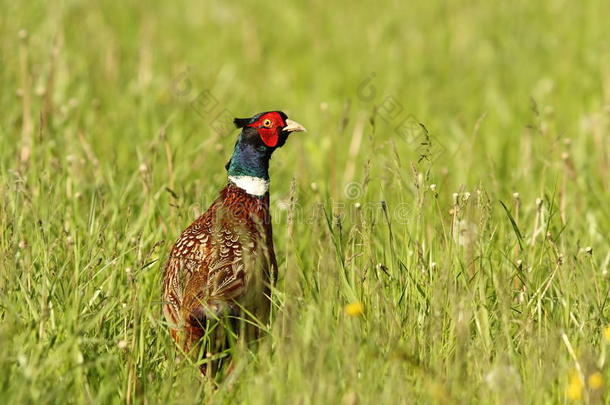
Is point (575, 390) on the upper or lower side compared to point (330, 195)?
lower

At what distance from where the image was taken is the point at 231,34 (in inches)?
397

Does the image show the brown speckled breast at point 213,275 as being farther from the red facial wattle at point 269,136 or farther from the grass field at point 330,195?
the red facial wattle at point 269,136

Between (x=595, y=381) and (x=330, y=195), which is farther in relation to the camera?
(x=330, y=195)

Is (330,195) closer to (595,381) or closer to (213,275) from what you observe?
(213,275)

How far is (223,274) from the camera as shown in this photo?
4.25 m

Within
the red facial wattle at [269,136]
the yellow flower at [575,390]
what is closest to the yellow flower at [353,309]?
the yellow flower at [575,390]

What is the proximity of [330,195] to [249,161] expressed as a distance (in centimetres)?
118

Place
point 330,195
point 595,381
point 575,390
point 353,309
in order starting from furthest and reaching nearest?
point 330,195
point 353,309
point 575,390
point 595,381

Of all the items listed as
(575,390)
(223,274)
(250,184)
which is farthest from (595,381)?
(250,184)

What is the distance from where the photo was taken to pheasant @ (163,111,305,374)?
13.5ft

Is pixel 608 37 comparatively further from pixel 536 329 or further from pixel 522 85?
pixel 536 329

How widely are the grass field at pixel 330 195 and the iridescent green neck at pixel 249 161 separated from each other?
0.31 meters

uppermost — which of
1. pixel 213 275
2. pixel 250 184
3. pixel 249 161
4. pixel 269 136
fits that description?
pixel 269 136

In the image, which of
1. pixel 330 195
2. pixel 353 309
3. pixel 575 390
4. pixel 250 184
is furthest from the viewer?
pixel 330 195
